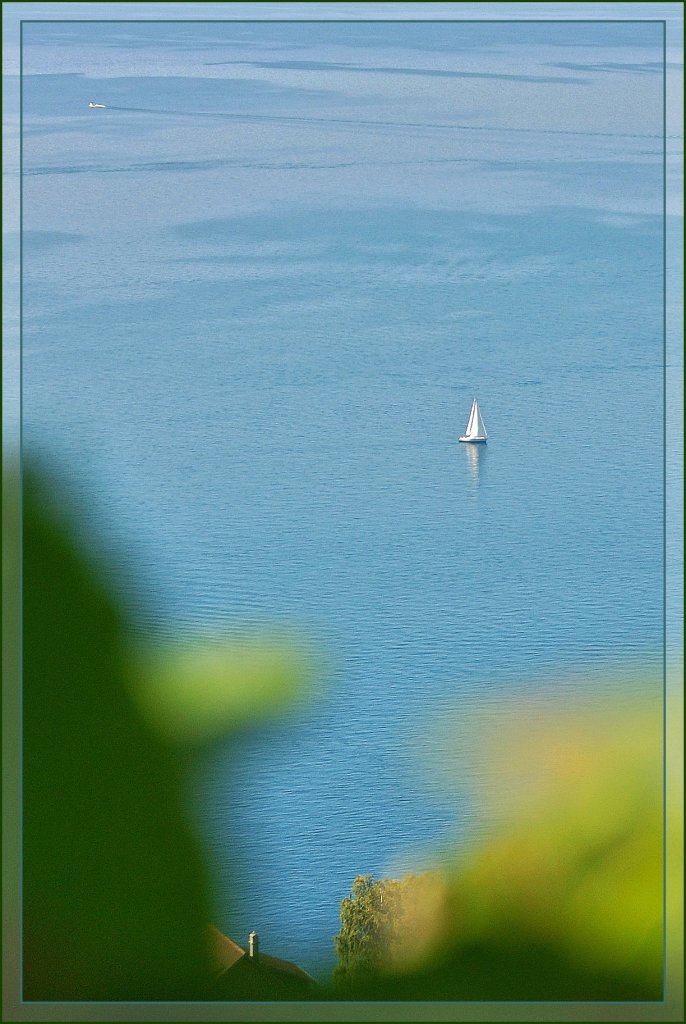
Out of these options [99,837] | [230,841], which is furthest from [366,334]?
[99,837]

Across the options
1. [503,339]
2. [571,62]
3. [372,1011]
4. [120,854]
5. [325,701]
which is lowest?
[372,1011]

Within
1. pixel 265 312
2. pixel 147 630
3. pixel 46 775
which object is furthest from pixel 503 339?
pixel 46 775

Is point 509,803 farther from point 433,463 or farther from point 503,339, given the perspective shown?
point 503,339

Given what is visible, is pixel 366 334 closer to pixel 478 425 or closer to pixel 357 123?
pixel 478 425

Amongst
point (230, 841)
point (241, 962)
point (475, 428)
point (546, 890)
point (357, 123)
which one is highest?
point (357, 123)

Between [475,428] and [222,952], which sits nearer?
[222,952]

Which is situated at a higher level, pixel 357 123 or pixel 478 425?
pixel 357 123

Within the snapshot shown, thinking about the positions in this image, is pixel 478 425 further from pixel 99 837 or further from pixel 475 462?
pixel 99 837

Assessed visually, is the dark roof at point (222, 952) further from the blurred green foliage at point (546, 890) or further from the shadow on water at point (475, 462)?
the shadow on water at point (475, 462)
